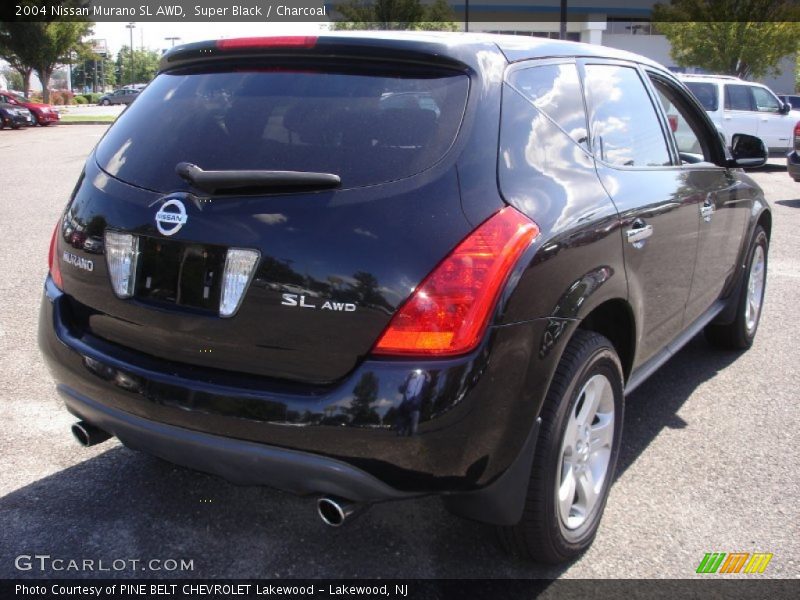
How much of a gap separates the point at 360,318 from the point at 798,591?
1.77 meters

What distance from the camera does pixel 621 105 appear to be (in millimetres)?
3391

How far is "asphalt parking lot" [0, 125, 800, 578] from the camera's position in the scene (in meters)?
2.76

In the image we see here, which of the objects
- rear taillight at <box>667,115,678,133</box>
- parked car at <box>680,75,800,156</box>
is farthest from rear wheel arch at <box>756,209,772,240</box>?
parked car at <box>680,75,800,156</box>

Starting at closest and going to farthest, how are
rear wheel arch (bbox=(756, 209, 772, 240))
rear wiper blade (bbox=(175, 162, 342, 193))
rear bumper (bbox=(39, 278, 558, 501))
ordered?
rear bumper (bbox=(39, 278, 558, 501)) < rear wiper blade (bbox=(175, 162, 342, 193)) < rear wheel arch (bbox=(756, 209, 772, 240))

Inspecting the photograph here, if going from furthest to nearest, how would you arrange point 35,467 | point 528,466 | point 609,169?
point 35,467
point 609,169
point 528,466

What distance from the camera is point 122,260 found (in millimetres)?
2494

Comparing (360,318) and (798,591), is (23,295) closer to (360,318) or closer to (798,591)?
(360,318)

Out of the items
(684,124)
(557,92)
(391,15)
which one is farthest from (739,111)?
(557,92)

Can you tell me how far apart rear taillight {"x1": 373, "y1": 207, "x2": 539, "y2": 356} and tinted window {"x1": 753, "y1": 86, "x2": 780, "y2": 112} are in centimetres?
1762

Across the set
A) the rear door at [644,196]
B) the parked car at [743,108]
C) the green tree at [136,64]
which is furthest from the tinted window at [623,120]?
the green tree at [136,64]

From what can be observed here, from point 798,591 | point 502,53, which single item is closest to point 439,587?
point 798,591

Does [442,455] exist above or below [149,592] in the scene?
above

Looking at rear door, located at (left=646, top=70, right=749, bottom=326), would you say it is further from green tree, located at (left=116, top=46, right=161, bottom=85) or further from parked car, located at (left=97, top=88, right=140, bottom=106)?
green tree, located at (left=116, top=46, right=161, bottom=85)
